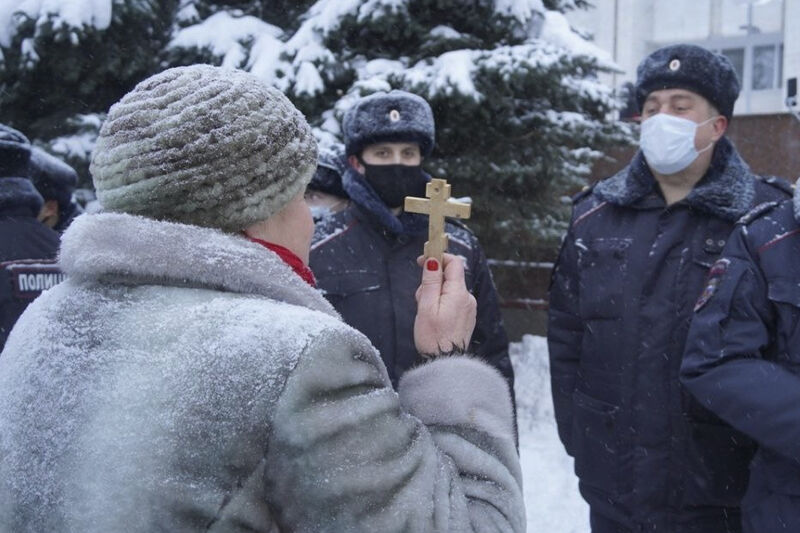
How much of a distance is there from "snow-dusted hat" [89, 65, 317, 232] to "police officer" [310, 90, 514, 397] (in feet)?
5.93

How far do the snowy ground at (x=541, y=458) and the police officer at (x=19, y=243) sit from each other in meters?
3.16

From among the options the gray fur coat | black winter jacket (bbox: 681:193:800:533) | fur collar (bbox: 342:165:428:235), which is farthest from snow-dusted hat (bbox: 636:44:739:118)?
the gray fur coat

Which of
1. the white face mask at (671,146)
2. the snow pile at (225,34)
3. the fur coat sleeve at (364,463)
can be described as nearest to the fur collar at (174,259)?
the fur coat sleeve at (364,463)

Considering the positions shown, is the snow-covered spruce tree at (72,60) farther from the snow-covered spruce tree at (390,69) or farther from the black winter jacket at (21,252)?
the black winter jacket at (21,252)

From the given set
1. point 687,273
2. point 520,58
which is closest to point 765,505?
point 687,273

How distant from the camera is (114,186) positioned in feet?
4.78

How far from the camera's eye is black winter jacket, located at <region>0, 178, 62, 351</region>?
137 inches

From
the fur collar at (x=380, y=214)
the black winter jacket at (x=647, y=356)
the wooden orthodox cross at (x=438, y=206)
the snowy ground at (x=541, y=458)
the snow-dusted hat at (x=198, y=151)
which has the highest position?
the snow-dusted hat at (x=198, y=151)

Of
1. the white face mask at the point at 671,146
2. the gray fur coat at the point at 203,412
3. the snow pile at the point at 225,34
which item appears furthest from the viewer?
the snow pile at the point at 225,34

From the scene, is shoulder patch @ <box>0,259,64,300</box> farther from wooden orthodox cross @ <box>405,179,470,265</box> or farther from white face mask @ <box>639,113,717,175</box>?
white face mask @ <box>639,113,717,175</box>

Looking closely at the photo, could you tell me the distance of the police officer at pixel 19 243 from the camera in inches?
137

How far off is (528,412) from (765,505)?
490cm

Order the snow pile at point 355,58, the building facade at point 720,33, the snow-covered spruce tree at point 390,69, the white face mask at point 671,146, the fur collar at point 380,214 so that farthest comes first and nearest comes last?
1. the building facade at point 720,33
2. the snow-covered spruce tree at point 390,69
3. the snow pile at point 355,58
4. the fur collar at point 380,214
5. the white face mask at point 671,146

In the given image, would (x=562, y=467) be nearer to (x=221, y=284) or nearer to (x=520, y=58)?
(x=520, y=58)
